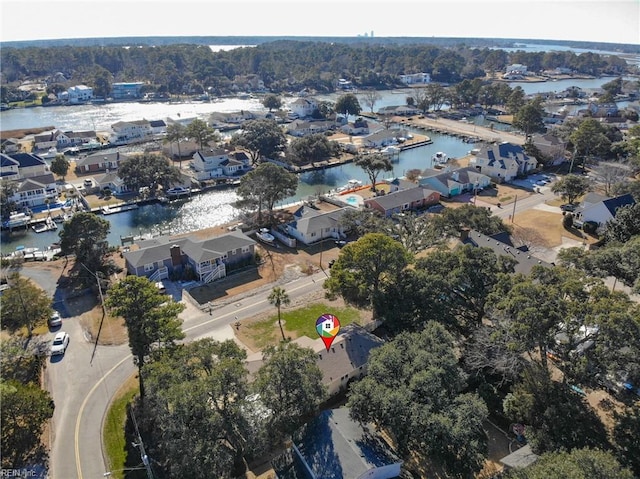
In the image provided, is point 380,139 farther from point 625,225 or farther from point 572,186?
point 625,225

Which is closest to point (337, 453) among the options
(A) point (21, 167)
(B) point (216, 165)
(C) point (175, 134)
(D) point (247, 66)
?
(B) point (216, 165)

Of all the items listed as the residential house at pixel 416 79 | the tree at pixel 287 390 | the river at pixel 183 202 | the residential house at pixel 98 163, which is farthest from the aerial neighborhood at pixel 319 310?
the residential house at pixel 416 79

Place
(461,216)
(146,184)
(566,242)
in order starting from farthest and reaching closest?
(146,184) → (566,242) → (461,216)

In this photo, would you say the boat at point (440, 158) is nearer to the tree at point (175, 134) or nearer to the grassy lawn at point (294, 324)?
the tree at point (175, 134)

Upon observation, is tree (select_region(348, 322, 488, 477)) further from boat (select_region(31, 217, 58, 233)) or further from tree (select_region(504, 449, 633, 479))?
boat (select_region(31, 217, 58, 233))

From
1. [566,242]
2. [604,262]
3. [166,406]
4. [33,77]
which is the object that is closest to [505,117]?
[566,242]

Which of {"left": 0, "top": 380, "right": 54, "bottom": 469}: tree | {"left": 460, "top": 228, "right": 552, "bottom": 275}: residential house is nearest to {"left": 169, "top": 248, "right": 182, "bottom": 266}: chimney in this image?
{"left": 0, "top": 380, "right": 54, "bottom": 469}: tree

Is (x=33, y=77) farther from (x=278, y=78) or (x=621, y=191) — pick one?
(x=621, y=191)
